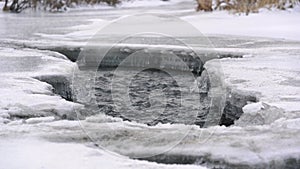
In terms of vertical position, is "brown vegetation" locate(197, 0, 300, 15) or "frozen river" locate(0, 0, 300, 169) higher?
"frozen river" locate(0, 0, 300, 169)

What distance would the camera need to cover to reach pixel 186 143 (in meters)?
2.62

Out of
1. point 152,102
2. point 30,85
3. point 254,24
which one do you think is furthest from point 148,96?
point 254,24

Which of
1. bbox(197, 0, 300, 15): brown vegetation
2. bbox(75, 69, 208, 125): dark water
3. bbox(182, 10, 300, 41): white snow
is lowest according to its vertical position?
bbox(182, 10, 300, 41): white snow

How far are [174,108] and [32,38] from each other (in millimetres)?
4054

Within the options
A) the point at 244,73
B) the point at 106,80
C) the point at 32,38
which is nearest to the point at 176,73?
the point at 106,80

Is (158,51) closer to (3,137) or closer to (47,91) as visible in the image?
(47,91)

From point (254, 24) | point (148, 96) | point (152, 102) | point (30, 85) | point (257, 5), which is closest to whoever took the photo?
point (30, 85)

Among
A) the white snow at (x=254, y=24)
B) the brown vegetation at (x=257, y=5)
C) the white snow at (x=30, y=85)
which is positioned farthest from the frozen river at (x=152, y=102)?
the brown vegetation at (x=257, y=5)

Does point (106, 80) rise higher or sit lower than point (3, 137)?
lower

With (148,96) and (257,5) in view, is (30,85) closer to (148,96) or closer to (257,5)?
(148,96)

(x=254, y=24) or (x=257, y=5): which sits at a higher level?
(x=257, y=5)

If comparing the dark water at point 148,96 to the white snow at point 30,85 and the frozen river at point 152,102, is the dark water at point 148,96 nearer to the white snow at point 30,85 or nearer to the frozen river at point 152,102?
the frozen river at point 152,102

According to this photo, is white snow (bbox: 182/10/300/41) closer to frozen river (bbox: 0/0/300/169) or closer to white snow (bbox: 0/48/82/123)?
frozen river (bbox: 0/0/300/169)

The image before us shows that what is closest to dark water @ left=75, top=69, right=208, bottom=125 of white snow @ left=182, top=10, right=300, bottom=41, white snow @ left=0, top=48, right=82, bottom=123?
white snow @ left=0, top=48, right=82, bottom=123
